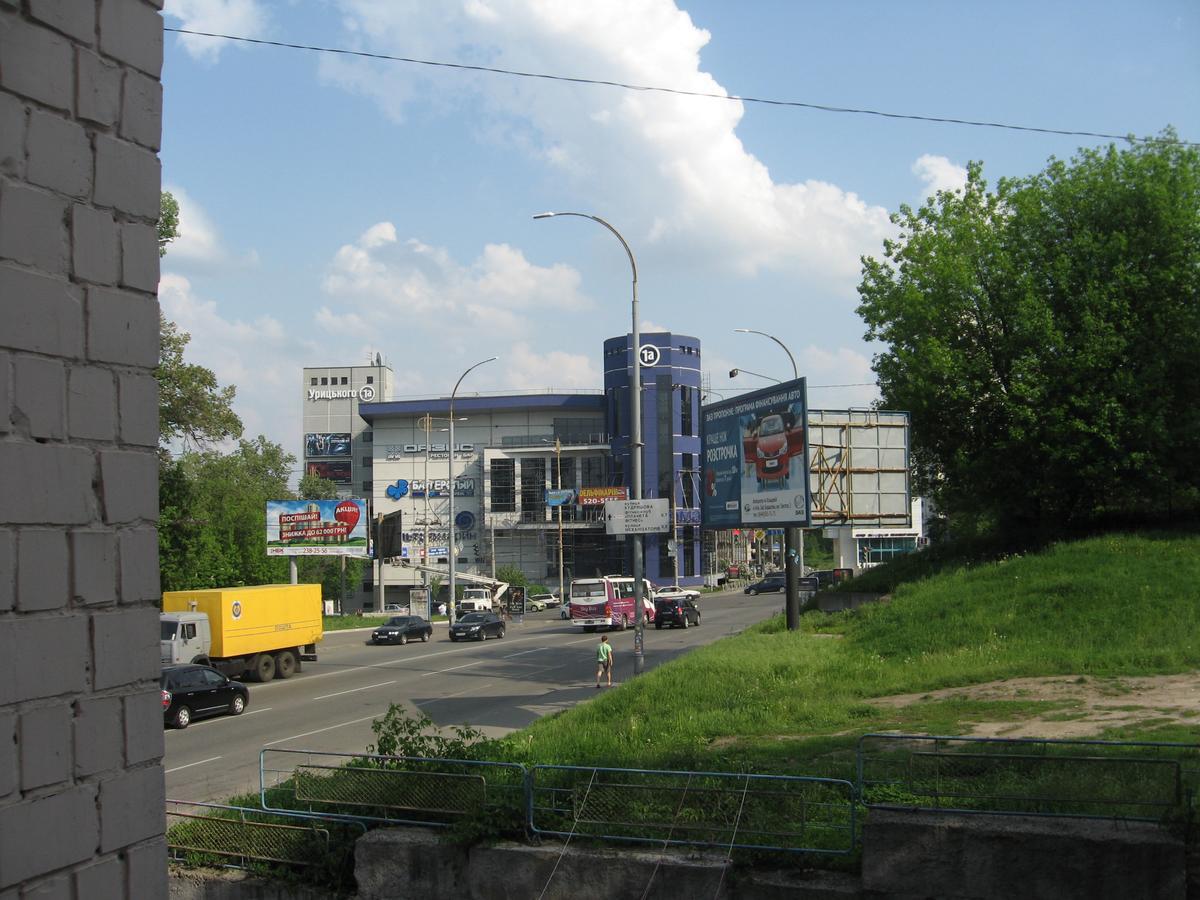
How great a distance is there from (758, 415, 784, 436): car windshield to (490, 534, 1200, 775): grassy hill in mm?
4824

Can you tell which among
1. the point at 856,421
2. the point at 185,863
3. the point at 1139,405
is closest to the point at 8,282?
the point at 185,863

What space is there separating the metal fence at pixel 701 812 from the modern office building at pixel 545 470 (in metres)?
75.0

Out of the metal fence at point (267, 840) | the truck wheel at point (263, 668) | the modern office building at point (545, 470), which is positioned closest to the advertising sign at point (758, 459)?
the truck wheel at point (263, 668)

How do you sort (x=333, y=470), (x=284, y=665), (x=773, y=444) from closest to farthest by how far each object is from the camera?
(x=773, y=444) < (x=284, y=665) < (x=333, y=470)

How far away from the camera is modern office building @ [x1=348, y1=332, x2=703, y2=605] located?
86.2m

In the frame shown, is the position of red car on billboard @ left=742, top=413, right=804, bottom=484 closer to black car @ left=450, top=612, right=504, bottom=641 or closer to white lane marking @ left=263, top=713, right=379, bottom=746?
white lane marking @ left=263, top=713, right=379, bottom=746

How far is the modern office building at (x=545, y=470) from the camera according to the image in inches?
3396

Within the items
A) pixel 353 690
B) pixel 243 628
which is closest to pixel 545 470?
pixel 243 628

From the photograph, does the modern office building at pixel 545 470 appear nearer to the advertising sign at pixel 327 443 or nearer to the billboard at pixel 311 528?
the advertising sign at pixel 327 443

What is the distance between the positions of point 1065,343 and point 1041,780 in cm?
2141

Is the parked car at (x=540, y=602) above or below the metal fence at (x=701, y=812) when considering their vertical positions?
below

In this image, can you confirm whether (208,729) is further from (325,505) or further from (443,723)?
(325,505)

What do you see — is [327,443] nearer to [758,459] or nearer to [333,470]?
[333,470]

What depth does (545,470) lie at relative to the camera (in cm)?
9388
